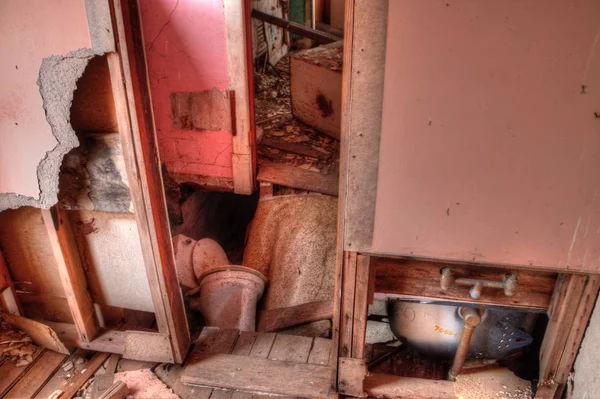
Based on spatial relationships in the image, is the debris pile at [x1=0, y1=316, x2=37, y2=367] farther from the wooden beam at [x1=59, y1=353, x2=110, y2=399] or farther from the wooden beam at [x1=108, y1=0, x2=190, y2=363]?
the wooden beam at [x1=108, y1=0, x2=190, y2=363]

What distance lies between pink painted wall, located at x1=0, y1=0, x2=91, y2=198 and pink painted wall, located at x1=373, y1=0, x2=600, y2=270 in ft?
4.95

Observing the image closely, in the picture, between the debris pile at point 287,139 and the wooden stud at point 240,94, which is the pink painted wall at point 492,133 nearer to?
the wooden stud at point 240,94

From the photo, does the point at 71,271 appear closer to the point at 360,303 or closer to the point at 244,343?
the point at 244,343

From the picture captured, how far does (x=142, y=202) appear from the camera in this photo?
242 centimetres

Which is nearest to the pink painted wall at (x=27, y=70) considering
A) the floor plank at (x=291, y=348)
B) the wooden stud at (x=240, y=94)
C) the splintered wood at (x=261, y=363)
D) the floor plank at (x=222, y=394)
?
the splintered wood at (x=261, y=363)

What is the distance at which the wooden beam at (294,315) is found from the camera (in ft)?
11.5

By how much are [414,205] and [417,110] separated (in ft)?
1.52

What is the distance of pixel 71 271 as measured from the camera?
109 inches

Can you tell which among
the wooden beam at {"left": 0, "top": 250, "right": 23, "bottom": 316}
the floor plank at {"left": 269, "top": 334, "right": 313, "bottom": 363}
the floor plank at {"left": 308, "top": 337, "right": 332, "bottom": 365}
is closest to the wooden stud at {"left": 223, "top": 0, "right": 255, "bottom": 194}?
the floor plank at {"left": 269, "top": 334, "right": 313, "bottom": 363}

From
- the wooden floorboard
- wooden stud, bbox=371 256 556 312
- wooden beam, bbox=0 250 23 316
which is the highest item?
wooden stud, bbox=371 256 556 312

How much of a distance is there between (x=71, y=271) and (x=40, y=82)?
1235mm

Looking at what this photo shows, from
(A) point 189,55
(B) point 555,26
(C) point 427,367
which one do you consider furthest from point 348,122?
(A) point 189,55

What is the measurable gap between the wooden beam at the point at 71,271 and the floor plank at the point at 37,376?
10.0 inches

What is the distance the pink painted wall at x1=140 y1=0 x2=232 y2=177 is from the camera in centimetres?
398
